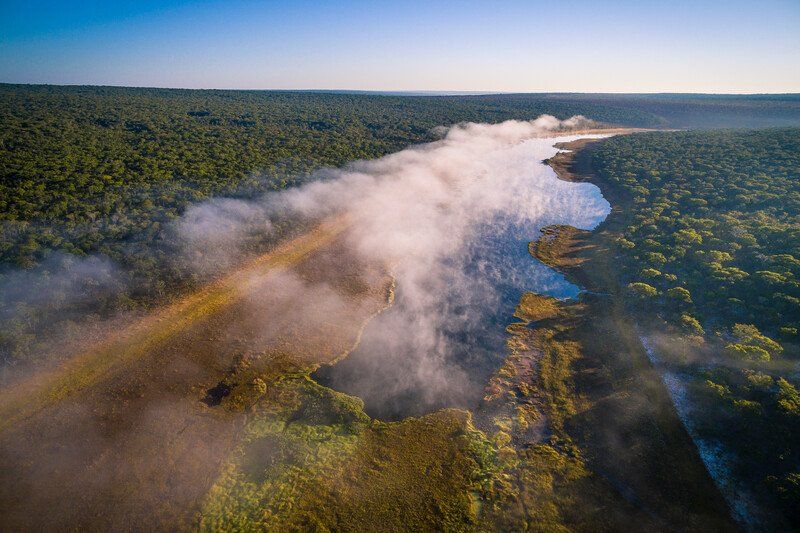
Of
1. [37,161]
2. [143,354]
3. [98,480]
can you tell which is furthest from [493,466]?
[37,161]

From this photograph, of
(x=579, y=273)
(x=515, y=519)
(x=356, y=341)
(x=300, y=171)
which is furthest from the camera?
(x=300, y=171)

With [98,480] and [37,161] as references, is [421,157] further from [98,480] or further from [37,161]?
[98,480]

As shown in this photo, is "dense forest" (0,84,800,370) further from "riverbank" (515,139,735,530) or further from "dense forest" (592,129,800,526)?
"dense forest" (592,129,800,526)

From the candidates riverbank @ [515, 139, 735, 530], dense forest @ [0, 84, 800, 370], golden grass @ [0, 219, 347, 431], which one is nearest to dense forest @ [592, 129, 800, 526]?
riverbank @ [515, 139, 735, 530]

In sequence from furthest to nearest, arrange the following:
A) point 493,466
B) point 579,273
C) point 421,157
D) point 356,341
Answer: point 421,157 < point 579,273 < point 356,341 < point 493,466

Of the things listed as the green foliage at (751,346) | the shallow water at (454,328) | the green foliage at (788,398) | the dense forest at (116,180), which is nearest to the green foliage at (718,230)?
the green foliage at (751,346)

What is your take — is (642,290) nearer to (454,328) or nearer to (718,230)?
(454,328)
